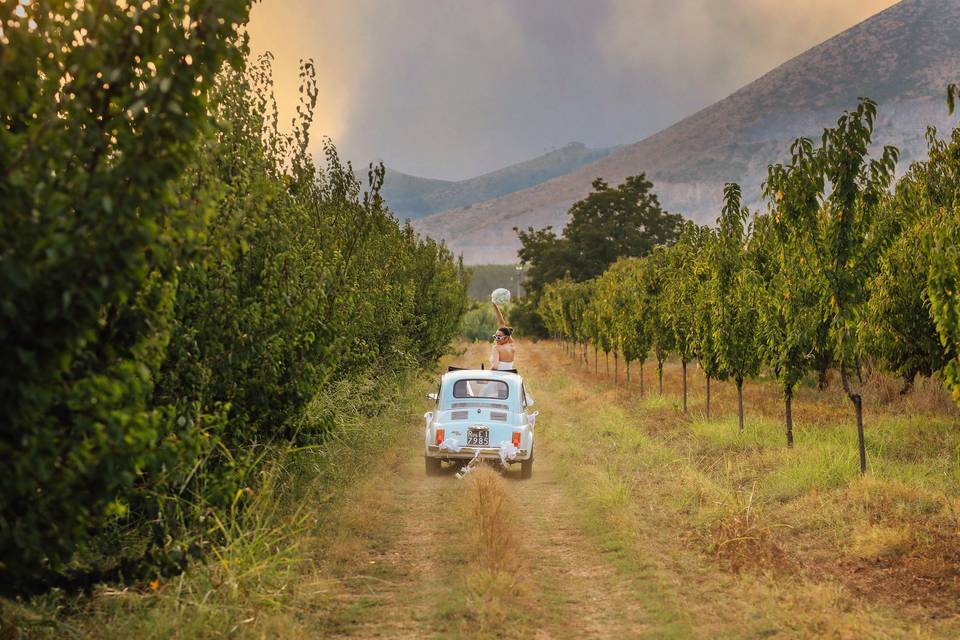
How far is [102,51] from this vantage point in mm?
3934

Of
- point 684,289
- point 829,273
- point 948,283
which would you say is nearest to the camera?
point 948,283

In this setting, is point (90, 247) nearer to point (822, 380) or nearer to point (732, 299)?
point (732, 299)

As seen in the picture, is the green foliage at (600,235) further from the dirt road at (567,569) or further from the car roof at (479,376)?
the dirt road at (567,569)

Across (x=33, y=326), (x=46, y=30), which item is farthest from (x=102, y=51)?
(x=33, y=326)

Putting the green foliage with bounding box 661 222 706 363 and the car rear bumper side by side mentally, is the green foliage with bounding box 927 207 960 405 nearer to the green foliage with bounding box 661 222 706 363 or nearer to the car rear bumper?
the car rear bumper

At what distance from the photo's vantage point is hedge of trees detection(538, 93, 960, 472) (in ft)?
38.0

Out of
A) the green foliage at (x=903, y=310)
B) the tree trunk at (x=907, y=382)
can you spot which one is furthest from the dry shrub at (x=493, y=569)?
the tree trunk at (x=907, y=382)

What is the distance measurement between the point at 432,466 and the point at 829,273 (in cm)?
690

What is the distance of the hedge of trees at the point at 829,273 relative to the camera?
11.6m

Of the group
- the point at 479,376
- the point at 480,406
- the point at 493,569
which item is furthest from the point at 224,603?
the point at 479,376

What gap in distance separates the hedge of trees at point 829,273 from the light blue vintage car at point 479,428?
185 inches

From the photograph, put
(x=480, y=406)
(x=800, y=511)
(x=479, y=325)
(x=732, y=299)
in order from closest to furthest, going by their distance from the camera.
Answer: (x=800, y=511) < (x=480, y=406) < (x=732, y=299) < (x=479, y=325)

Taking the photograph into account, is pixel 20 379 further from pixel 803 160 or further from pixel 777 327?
pixel 777 327

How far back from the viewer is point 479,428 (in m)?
12.8
